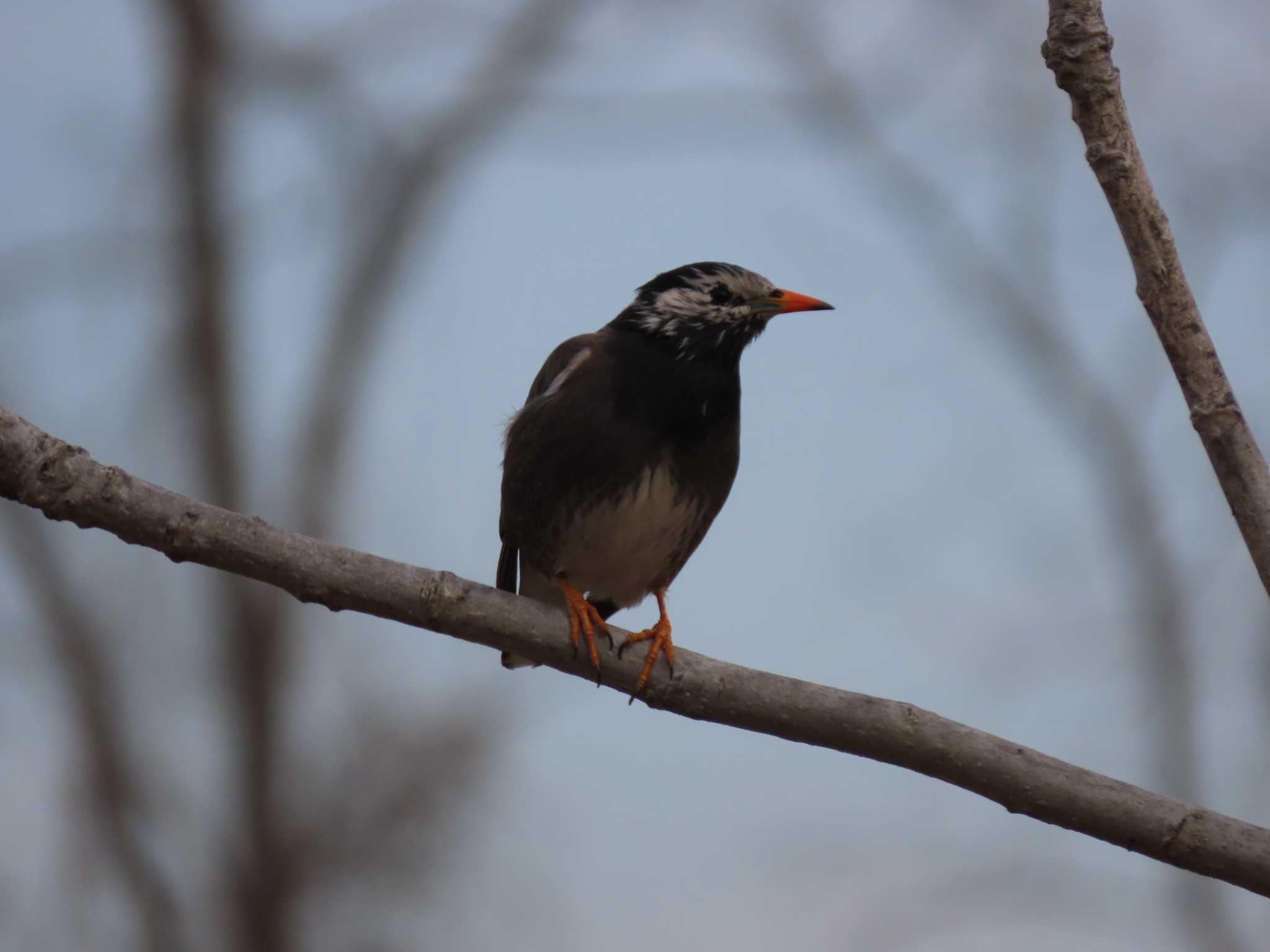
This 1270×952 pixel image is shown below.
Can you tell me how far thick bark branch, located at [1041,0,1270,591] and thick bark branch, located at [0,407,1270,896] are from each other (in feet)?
1.89

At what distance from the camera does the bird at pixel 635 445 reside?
4523mm

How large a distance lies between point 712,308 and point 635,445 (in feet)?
2.43

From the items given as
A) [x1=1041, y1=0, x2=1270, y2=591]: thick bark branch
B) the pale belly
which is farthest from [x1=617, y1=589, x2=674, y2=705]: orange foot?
[x1=1041, y1=0, x2=1270, y2=591]: thick bark branch

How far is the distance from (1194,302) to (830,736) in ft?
3.97

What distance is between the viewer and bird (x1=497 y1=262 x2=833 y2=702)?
14.8 ft

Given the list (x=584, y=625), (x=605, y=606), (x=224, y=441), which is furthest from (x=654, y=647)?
(x=224, y=441)

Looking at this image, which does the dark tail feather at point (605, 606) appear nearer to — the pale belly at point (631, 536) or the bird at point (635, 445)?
the bird at point (635, 445)

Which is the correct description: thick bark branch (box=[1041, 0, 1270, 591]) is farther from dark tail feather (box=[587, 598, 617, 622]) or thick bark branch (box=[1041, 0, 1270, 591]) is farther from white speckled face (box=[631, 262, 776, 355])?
dark tail feather (box=[587, 598, 617, 622])

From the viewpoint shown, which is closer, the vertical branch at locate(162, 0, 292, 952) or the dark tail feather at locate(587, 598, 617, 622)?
the dark tail feather at locate(587, 598, 617, 622)

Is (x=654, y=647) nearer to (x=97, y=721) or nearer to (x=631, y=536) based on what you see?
(x=631, y=536)

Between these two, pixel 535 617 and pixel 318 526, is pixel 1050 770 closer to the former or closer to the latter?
pixel 535 617

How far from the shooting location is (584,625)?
146 inches

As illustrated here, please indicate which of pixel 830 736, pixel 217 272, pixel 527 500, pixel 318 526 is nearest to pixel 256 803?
pixel 318 526

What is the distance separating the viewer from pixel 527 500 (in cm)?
459
